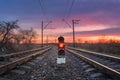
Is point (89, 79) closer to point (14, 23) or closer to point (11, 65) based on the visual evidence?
point (11, 65)

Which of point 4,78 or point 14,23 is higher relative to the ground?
point 14,23

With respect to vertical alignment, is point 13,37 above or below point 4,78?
above

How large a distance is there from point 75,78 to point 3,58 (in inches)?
316

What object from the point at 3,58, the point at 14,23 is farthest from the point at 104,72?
the point at 14,23

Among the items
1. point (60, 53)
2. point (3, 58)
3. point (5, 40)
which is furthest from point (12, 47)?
point (60, 53)

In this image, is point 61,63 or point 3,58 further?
point 3,58

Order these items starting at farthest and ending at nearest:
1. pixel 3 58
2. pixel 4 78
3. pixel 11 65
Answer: pixel 3 58 < pixel 11 65 < pixel 4 78

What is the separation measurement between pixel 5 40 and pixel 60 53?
62.3 feet

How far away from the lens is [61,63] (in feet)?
50.6

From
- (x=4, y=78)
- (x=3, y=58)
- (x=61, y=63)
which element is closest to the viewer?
(x=4, y=78)

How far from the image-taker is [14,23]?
39062mm

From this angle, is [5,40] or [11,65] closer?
[11,65]

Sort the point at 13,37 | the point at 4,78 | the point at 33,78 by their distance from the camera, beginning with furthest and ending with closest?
1. the point at 13,37
2. the point at 33,78
3. the point at 4,78

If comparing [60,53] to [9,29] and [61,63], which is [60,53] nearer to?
[61,63]
